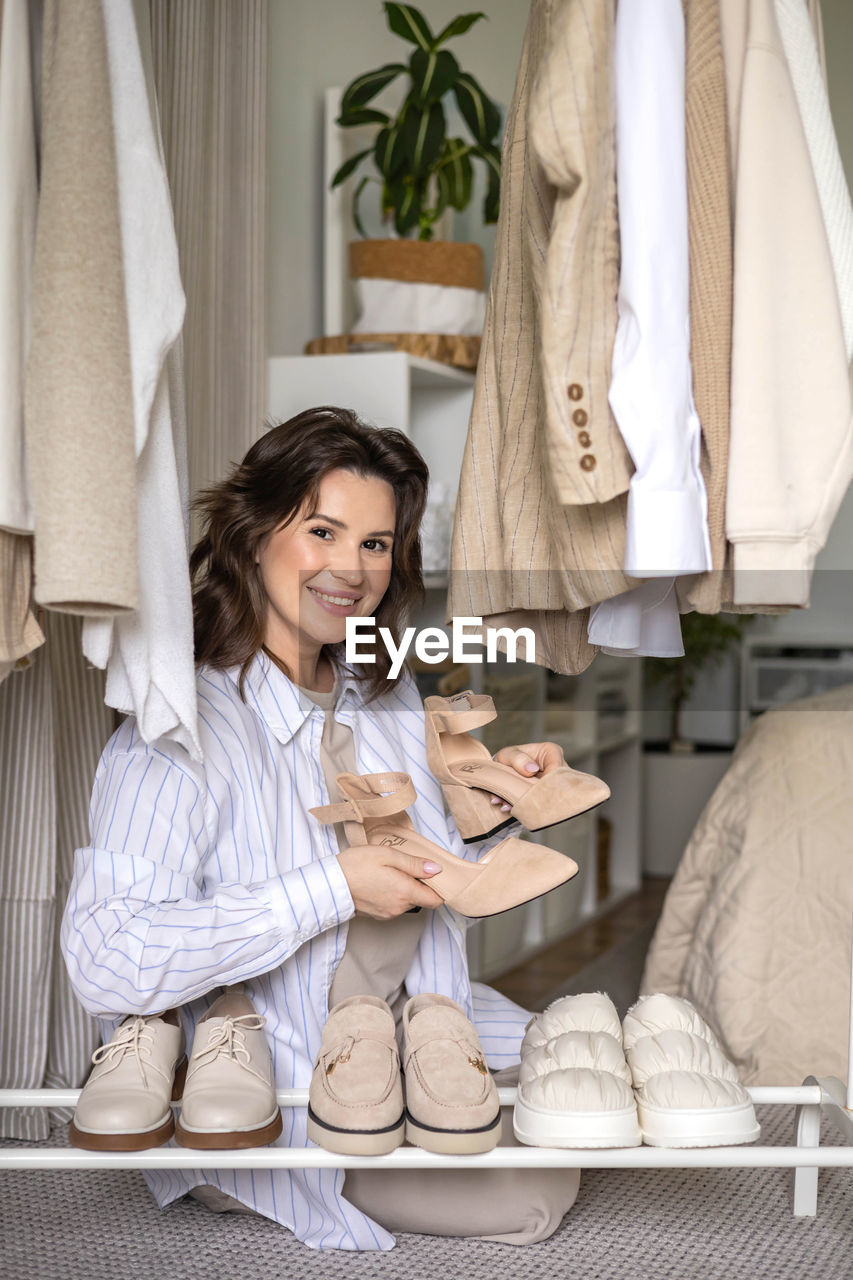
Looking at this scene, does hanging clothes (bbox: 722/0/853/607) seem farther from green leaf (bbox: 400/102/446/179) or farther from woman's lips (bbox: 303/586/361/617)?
green leaf (bbox: 400/102/446/179)

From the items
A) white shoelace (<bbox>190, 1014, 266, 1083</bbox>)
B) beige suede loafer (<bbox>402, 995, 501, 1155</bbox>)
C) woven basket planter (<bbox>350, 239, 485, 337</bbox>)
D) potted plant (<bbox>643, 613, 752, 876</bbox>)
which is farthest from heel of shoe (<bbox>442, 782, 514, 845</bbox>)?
potted plant (<bbox>643, 613, 752, 876</bbox>)

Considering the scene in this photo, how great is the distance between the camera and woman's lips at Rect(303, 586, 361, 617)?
4.45ft

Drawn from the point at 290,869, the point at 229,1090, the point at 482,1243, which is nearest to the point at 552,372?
the point at 290,869

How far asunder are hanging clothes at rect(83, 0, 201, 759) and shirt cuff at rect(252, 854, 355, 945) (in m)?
0.15

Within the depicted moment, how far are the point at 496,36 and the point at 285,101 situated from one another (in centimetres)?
88

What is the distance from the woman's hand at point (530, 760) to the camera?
4.34ft

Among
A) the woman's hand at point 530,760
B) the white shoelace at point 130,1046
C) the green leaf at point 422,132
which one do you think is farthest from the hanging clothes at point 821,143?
the green leaf at point 422,132

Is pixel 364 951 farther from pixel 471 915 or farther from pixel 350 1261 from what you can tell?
pixel 350 1261

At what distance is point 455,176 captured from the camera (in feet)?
7.27

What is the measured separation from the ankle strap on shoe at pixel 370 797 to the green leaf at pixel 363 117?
1.37 m

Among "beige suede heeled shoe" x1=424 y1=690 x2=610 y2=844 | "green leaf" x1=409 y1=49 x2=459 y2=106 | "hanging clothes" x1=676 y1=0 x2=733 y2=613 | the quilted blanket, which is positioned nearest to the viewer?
"hanging clothes" x1=676 y1=0 x2=733 y2=613

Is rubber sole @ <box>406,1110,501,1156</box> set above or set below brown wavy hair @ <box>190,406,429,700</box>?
below

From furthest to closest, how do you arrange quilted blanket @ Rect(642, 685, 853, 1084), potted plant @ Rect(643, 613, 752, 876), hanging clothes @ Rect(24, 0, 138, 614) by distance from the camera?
potted plant @ Rect(643, 613, 752, 876) < quilted blanket @ Rect(642, 685, 853, 1084) < hanging clothes @ Rect(24, 0, 138, 614)

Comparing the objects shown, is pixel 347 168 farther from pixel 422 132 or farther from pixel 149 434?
pixel 149 434
